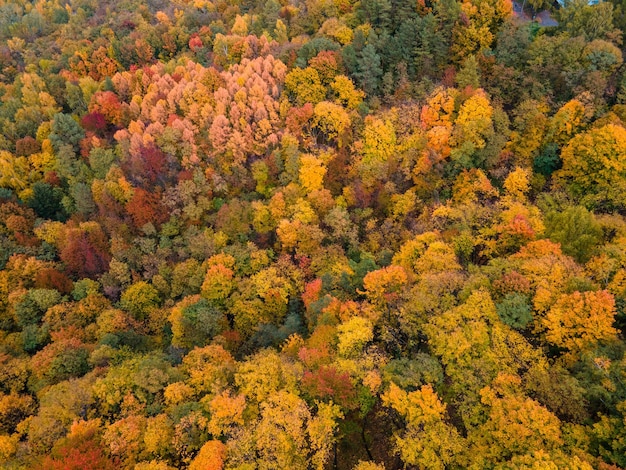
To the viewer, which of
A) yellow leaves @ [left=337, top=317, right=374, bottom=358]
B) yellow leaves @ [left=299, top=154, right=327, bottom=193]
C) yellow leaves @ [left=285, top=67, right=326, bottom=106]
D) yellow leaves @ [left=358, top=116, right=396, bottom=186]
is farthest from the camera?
yellow leaves @ [left=285, top=67, right=326, bottom=106]

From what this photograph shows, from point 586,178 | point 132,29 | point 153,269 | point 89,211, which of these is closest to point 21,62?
point 132,29

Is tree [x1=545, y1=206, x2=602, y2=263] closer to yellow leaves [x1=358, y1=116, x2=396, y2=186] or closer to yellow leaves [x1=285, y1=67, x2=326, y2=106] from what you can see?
yellow leaves [x1=358, y1=116, x2=396, y2=186]

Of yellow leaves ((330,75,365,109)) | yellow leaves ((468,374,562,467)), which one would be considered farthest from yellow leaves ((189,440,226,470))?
yellow leaves ((330,75,365,109))

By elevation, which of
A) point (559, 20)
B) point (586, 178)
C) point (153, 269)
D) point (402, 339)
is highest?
point (559, 20)

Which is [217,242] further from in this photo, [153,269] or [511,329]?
[511,329]

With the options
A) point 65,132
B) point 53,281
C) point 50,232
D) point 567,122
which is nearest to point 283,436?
point 53,281

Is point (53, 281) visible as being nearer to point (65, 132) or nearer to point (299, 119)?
point (65, 132)
